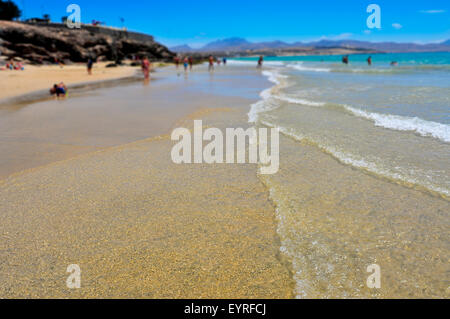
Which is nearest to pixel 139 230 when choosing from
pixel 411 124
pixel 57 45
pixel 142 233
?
pixel 142 233

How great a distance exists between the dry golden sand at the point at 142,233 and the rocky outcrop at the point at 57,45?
155 feet

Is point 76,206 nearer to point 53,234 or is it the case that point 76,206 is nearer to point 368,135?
point 53,234

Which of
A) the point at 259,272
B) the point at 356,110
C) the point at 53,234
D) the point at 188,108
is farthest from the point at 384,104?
the point at 53,234

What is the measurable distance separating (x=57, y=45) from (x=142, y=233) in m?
58.7

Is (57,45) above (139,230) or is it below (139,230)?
above

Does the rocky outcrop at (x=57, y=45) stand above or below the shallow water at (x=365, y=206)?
above

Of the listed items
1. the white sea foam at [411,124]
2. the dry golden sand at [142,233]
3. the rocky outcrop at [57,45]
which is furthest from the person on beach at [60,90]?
the rocky outcrop at [57,45]

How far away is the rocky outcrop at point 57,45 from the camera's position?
4453 centimetres

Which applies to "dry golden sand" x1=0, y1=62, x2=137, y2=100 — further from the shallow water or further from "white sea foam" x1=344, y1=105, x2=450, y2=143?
"white sea foam" x1=344, y1=105, x2=450, y2=143

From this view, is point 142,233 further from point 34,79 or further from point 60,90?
point 34,79

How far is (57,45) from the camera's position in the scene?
168ft

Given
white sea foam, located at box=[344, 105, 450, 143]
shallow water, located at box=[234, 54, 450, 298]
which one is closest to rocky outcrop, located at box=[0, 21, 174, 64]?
white sea foam, located at box=[344, 105, 450, 143]

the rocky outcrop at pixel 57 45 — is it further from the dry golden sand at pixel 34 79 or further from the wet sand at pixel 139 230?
the wet sand at pixel 139 230
